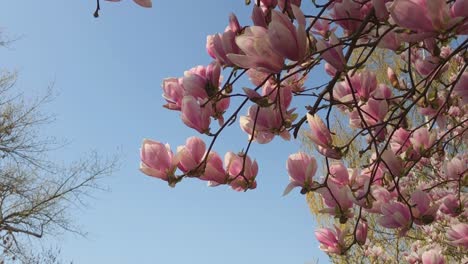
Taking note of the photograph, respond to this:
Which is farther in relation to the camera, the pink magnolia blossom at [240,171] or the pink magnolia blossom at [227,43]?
the pink magnolia blossom at [240,171]

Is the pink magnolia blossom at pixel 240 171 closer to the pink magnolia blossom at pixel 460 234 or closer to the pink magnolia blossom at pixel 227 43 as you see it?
the pink magnolia blossom at pixel 227 43

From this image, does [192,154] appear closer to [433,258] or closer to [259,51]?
[259,51]

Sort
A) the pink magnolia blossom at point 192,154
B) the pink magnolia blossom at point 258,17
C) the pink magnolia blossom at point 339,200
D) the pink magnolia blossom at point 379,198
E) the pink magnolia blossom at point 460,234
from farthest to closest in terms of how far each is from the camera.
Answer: the pink magnolia blossom at point 460,234
the pink magnolia blossom at point 379,198
the pink magnolia blossom at point 339,200
the pink magnolia blossom at point 192,154
the pink magnolia blossom at point 258,17

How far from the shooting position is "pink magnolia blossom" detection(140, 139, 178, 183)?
0.94 metres

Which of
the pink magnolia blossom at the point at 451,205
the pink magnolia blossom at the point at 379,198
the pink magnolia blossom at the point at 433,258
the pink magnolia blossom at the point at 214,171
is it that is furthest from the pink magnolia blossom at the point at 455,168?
the pink magnolia blossom at the point at 214,171

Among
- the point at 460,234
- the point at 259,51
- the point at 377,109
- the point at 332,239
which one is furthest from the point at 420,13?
the point at 460,234

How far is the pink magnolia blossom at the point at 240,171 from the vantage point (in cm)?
100

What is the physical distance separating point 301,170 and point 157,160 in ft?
0.94

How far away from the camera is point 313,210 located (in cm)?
718

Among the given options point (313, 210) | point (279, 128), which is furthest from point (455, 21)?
point (313, 210)

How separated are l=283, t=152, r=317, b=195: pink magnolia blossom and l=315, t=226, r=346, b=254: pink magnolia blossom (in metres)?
0.31

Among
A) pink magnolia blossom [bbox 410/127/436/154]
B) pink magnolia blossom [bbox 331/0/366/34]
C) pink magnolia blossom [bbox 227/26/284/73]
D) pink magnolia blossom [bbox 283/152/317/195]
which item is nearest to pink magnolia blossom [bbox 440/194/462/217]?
pink magnolia blossom [bbox 410/127/436/154]

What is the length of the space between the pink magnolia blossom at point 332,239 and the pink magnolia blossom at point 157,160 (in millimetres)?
496

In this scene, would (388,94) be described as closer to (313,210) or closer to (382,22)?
(382,22)
